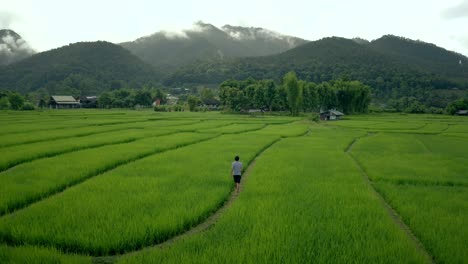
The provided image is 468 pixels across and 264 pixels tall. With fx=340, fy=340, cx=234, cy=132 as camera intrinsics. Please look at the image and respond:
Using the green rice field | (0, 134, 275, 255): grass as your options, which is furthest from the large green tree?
(0, 134, 275, 255): grass

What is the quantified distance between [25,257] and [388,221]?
7702mm

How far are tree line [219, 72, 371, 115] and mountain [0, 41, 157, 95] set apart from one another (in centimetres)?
8708

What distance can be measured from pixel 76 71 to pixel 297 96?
5260 inches

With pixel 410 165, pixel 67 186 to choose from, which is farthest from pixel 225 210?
pixel 410 165

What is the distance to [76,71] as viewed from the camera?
16738cm

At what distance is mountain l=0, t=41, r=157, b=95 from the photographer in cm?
15262

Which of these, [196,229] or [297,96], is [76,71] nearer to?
[297,96]

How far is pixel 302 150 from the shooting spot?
20.9 metres

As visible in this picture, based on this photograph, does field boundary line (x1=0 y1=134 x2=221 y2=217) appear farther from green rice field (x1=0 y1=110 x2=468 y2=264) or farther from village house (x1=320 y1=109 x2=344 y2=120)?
village house (x1=320 y1=109 x2=344 y2=120)

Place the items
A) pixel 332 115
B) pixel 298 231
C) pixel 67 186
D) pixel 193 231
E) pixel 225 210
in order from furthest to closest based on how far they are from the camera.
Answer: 1. pixel 332 115
2. pixel 67 186
3. pixel 225 210
4. pixel 193 231
5. pixel 298 231

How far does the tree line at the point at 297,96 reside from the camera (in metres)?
73.3

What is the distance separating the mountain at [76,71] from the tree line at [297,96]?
87.1 meters

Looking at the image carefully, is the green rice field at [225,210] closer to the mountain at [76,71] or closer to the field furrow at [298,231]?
the field furrow at [298,231]

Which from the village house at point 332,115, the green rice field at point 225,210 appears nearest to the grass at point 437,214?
the green rice field at point 225,210
